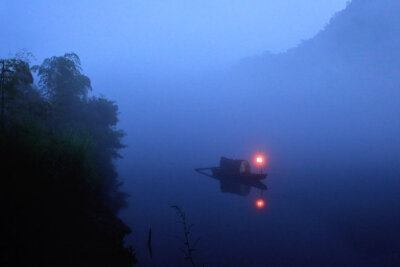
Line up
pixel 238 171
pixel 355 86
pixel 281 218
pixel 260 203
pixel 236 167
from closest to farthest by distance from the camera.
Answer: pixel 281 218, pixel 260 203, pixel 238 171, pixel 236 167, pixel 355 86

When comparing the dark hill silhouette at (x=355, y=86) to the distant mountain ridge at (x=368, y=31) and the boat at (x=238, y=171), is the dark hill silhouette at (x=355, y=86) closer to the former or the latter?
the distant mountain ridge at (x=368, y=31)

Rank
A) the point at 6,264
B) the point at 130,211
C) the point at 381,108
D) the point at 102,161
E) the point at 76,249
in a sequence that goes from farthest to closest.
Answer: the point at 381,108 → the point at 130,211 → the point at 102,161 → the point at 76,249 → the point at 6,264

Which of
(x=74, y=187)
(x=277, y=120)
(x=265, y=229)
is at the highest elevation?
(x=277, y=120)

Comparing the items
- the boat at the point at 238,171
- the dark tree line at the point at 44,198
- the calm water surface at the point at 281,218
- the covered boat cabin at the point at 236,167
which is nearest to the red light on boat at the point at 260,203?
the calm water surface at the point at 281,218

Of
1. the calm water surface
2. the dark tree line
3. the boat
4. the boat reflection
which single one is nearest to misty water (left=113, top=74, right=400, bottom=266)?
the calm water surface

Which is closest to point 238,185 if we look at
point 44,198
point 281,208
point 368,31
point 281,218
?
point 281,208

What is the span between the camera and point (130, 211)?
121 ft

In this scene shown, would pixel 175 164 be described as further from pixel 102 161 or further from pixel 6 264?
pixel 6 264

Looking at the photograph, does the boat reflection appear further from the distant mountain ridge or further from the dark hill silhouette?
the distant mountain ridge

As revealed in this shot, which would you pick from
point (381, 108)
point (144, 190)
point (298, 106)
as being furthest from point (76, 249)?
point (298, 106)

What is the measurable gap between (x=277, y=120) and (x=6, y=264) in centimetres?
15378

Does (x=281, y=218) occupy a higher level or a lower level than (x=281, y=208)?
lower

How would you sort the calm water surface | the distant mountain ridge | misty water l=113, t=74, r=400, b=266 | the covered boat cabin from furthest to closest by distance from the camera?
the distant mountain ridge, the covered boat cabin, misty water l=113, t=74, r=400, b=266, the calm water surface

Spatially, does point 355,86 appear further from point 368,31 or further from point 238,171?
point 238,171
